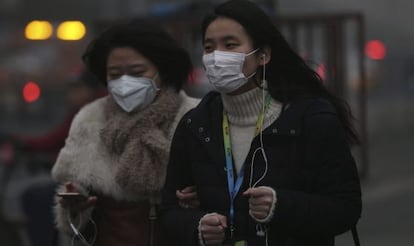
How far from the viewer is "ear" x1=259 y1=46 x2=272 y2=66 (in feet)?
12.0

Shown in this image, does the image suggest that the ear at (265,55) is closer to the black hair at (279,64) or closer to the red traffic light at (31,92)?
the black hair at (279,64)

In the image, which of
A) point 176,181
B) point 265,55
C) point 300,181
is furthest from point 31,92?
point 300,181

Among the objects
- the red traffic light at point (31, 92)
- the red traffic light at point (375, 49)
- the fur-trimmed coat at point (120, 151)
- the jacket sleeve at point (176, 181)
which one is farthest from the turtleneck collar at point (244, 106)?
the red traffic light at point (31, 92)

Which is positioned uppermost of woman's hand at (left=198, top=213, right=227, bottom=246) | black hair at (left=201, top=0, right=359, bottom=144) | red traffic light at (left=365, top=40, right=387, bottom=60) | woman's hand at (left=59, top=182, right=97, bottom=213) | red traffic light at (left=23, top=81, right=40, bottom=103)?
black hair at (left=201, top=0, right=359, bottom=144)

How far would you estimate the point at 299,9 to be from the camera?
14.8m

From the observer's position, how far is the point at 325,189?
3.44 m

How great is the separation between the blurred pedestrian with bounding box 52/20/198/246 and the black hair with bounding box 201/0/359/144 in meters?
0.63

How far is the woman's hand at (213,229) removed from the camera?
3.45 meters

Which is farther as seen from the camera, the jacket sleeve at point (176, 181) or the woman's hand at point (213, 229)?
the jacket sleeve at point (176, 181)

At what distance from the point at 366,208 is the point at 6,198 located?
14.4 feet

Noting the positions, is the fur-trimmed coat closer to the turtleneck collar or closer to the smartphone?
the smartphone

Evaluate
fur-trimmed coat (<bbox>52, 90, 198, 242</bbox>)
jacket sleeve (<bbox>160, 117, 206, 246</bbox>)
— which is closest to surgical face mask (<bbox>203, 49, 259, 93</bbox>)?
jacket sleeve (<bbox>160, 117, 206, 246</bbox>)

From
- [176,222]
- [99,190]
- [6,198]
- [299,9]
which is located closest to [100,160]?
[99,190]

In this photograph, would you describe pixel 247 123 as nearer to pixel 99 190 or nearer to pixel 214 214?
pixel 214 214
